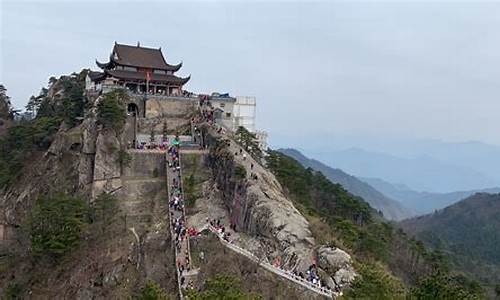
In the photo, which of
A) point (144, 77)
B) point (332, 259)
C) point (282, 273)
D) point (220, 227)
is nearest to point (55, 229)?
point (220, 227)

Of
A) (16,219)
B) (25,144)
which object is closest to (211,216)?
(16,219)

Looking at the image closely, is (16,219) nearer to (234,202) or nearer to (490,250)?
(234,202)

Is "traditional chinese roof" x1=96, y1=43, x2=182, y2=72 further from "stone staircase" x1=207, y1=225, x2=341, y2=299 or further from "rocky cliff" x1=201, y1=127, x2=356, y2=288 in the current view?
"stone staircase" x1=207, y1=225, x2=341, y2=299

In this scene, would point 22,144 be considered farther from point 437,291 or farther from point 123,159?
point 437,291

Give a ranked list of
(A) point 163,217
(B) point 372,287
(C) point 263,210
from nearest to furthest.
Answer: (B) point 372,287 → (C) point 263,210 → (A) point 163,217

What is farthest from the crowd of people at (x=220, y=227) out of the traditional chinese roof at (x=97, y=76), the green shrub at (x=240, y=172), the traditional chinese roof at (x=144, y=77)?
the traditional chinese roof at (x=97, y=76)

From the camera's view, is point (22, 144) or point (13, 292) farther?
point (22, 144)

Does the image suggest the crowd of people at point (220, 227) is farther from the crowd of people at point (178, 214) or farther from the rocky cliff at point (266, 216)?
the crowd of people at point (178, 214)
